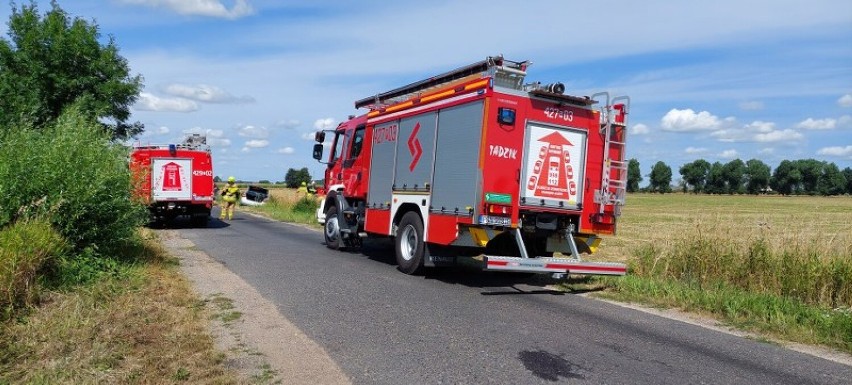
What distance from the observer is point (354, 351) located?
5.71 meters

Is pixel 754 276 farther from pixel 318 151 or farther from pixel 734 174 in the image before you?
pixel 734 174

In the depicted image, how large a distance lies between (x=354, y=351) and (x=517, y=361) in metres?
1.40

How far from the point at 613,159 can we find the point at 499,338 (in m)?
4.61

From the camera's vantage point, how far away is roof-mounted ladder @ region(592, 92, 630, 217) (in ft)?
32.1

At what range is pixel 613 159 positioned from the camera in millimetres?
9930

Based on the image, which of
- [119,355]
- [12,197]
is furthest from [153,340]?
[12,197]

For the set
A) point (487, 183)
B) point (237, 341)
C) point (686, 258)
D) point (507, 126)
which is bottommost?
point (237, 341)

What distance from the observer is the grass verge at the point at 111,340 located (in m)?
4.68

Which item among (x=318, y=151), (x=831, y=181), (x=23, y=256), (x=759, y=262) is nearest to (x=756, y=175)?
(x=831, y=181)

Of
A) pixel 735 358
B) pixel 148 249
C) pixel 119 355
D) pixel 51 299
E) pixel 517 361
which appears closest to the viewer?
pixel 119 355

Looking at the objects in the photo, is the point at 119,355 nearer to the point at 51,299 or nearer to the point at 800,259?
the point at 51,299

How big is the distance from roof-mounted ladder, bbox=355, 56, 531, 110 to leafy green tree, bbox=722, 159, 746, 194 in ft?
425

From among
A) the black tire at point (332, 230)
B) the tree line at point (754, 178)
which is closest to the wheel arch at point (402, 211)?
the black tire at point (332, 230)

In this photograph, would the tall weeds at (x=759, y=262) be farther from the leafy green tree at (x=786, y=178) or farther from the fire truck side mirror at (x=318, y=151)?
the leafy green tree at (x=786, y=178)
